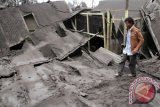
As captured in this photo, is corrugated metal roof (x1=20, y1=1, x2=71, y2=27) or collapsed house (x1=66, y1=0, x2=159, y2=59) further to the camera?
corrugated metal roof (x1=20, y1=1, x2=71, y2=27)

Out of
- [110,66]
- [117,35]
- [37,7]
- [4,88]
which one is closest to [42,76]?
[4,88]

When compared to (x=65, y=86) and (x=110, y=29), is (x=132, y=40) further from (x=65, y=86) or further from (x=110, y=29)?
(x=110, y=29)

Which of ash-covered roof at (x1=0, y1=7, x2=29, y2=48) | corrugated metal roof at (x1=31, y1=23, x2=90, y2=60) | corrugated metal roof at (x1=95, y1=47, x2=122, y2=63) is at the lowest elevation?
corrugated metal roof at (x1=95, y1=47, x2=122, y2=63)

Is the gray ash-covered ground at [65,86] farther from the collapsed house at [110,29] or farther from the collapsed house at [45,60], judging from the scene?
the collapsed house at [110,29]

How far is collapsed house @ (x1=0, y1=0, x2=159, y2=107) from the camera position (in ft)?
18.6

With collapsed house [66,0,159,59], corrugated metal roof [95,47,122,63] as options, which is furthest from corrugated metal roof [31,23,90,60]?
corrugated metal roof [95,47,122,63]

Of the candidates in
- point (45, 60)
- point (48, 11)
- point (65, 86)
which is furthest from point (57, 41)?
point (65, 86)

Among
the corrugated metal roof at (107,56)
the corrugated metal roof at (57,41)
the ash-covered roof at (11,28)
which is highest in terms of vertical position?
the ash-covered roof at (11,28)

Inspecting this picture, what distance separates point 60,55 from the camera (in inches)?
355

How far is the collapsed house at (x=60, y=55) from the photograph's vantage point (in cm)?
566

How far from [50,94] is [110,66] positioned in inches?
118

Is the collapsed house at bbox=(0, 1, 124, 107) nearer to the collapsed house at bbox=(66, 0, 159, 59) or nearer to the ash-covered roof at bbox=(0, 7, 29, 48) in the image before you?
the ash-covered roof at bbox=(0, 7, 29, 48)

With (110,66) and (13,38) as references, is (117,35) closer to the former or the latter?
(110,66)

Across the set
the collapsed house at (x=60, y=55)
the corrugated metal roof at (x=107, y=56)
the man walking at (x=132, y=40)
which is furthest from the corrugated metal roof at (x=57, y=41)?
the man walking at (x=132, y=40)
